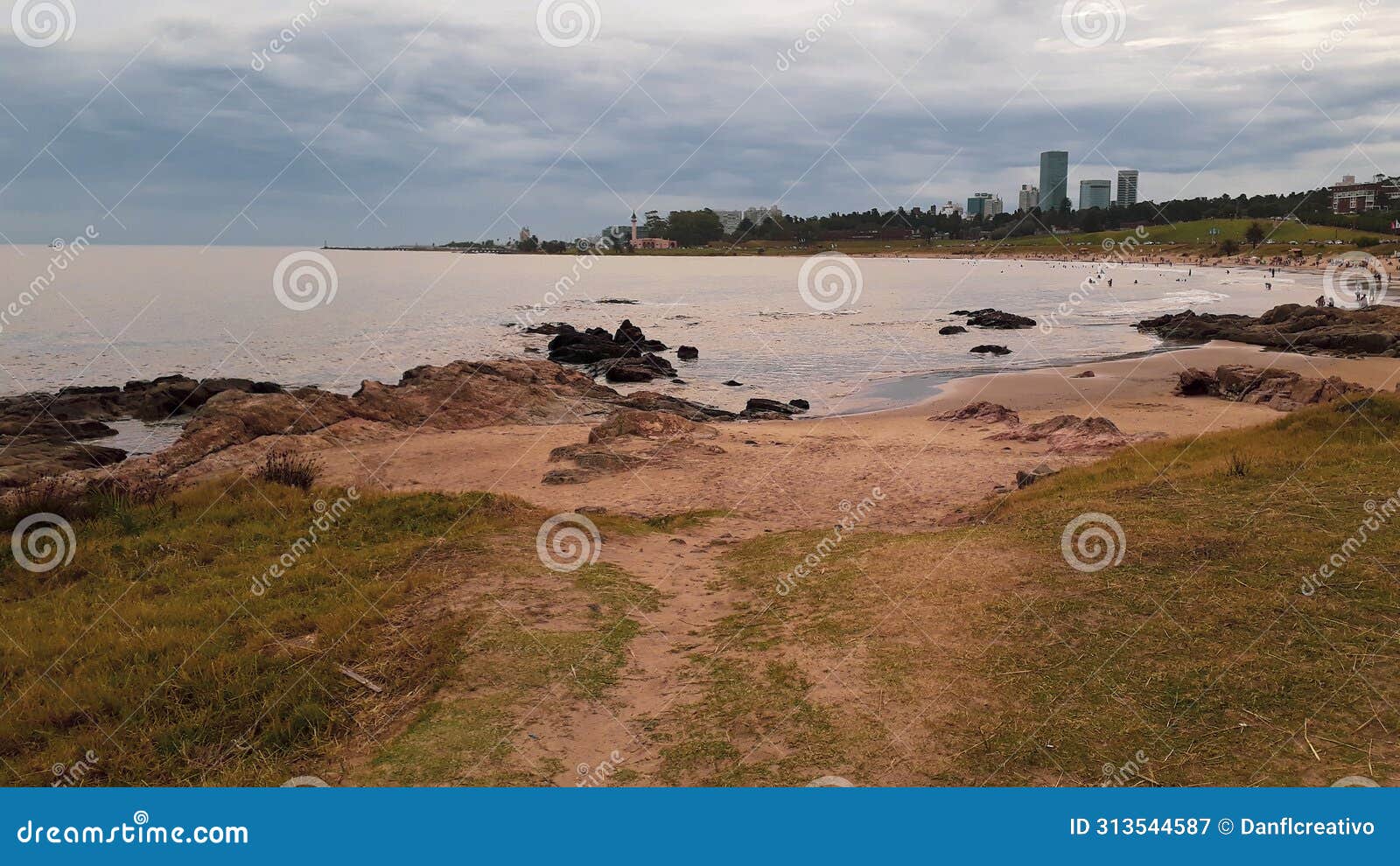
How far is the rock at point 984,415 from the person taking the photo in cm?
2634

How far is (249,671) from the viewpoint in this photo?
7711 millimetres

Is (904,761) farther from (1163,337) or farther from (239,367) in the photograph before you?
(1163,337)

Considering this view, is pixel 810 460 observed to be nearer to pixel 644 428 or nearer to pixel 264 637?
pixel 644 428

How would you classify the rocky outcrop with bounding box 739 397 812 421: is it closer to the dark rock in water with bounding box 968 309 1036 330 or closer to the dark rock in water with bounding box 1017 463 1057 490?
the dark rock in water with bounding box 1017 463 1057 490

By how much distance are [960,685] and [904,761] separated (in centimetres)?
127

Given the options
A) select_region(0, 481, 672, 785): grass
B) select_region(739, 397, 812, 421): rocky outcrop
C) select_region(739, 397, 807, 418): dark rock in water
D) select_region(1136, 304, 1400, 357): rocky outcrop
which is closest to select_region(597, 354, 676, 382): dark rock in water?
select_region(739, 397, 812, 421): rocky outcrop

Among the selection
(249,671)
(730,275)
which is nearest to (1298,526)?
(249,671)

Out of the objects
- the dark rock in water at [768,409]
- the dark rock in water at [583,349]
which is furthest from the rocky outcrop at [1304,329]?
the dark rock in water at [583,349]

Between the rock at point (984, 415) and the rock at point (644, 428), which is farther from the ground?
the rock at point (984, 415)

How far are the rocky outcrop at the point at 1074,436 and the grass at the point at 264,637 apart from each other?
14.5 m

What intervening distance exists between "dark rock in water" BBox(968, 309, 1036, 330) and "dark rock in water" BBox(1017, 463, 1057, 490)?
49.5 metres

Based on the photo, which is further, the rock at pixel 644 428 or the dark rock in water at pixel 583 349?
the dark rock in water at pixel 583 349

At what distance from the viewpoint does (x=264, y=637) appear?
849 centimetres

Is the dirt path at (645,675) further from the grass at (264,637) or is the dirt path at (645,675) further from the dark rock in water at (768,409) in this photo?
the dark rock in water at (768,409)
